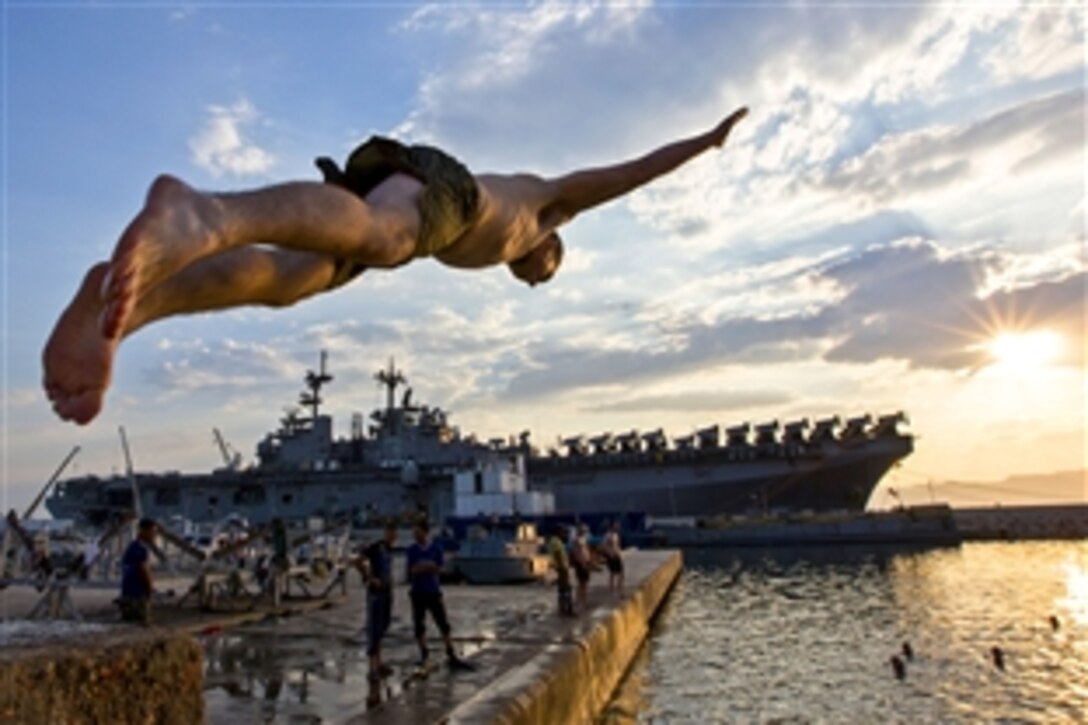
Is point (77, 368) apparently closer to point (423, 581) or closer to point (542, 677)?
point (542, 677)

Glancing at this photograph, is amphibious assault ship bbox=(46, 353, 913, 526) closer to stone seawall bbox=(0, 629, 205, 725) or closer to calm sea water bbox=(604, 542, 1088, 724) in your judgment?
calm sea water bbox=(604, 542, 1088, 724)

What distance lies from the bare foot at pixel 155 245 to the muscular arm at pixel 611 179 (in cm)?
149

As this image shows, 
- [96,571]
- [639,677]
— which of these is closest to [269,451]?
[96,571]

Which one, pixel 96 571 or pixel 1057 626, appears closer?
pixel 1057 626

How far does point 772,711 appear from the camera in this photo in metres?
11.8

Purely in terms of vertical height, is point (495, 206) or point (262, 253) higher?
point (495, 206)

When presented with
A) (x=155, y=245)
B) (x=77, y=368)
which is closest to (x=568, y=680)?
(x=77, y=368)

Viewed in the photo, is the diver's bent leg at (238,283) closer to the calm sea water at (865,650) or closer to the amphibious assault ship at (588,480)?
the calm sea water at (865,650)

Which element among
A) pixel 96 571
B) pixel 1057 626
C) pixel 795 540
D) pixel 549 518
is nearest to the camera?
pixel 1057 626

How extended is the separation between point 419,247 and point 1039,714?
42.1ft

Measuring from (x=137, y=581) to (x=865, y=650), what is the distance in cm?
1322

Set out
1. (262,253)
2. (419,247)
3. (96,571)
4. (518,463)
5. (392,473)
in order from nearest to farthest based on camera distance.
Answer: (262,253) < (419,247) < (96,571) < (518,463) < (392,473)

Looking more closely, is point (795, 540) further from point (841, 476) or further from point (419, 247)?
point (419, 247)

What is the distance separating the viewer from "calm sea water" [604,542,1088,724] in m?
12.1
